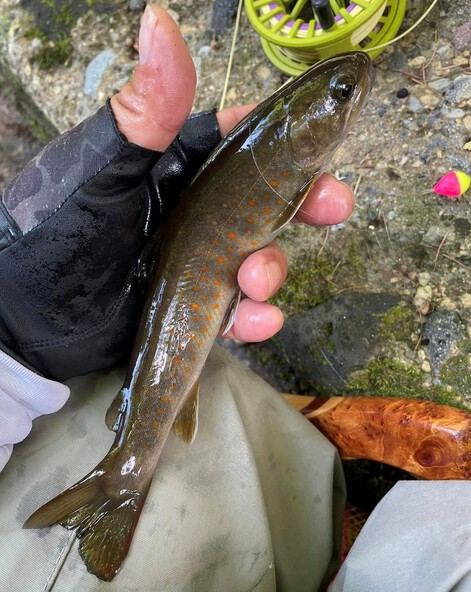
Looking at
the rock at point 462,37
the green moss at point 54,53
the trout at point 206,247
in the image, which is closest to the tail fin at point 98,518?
the trout at point 206,247

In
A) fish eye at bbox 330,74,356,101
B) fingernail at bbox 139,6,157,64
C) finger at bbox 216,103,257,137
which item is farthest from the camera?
finger at bbox 216,103,257,137

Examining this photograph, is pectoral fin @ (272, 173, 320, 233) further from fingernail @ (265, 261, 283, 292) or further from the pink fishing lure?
the pink fishing lure

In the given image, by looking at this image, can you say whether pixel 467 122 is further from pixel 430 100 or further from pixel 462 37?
pixel 462 37

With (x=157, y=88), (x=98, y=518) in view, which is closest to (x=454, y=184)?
(x=157, y=88)

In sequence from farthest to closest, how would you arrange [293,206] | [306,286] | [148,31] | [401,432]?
[306,286] < [401,432] < [293,206] < [148,31]

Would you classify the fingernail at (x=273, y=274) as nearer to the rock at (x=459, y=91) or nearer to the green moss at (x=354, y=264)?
the green moss at (x=354, y=264)

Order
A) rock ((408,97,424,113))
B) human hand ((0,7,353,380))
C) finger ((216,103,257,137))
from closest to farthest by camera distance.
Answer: human hand ((0,7,353,380))
finger ((216,103,257,137))
rock ((408,97,424,113))

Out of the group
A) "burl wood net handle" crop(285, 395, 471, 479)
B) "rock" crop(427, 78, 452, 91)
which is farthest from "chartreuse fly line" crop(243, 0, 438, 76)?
"burl wood net handle" crop(285, 395, 471, 479)
